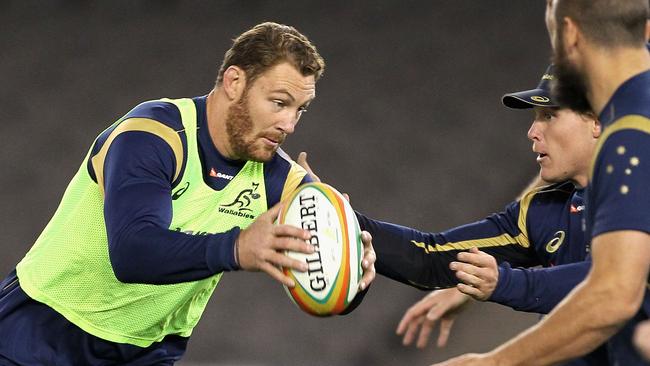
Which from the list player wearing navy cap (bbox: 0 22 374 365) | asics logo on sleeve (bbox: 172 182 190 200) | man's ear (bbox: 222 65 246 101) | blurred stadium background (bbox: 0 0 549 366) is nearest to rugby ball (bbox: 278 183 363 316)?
player wearing navy cap (bbox: 0 22 374 365)

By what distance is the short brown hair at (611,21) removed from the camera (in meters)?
1.97

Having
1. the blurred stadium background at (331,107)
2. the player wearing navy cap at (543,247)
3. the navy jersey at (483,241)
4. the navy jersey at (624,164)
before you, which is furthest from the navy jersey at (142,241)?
the blurred stadium background at (331,107)

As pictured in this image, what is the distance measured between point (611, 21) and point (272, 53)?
3.36 feet

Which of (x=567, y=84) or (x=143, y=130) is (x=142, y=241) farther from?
(x=567, y=84)

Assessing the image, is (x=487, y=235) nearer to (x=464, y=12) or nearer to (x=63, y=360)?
(x=63, y=360)

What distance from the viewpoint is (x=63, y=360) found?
8.16 ft

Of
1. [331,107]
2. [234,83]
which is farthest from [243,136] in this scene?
[331,107]

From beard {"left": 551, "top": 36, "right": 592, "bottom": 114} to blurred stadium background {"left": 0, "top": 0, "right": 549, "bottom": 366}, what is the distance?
2.72 metres

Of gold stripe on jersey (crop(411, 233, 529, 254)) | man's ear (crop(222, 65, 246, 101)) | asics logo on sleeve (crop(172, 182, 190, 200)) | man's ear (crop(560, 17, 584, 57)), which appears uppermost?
man's ear (crop(560, 17, 584, 57))

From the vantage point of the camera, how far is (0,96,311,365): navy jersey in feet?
6.87

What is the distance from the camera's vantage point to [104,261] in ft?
8.23

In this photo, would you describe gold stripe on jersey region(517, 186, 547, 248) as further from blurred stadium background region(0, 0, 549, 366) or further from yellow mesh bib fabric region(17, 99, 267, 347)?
blurred stadium background region(0, 0, 549, 366)

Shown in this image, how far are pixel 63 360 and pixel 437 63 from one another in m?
3.05

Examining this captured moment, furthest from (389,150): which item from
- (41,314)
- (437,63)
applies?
(41,314)
